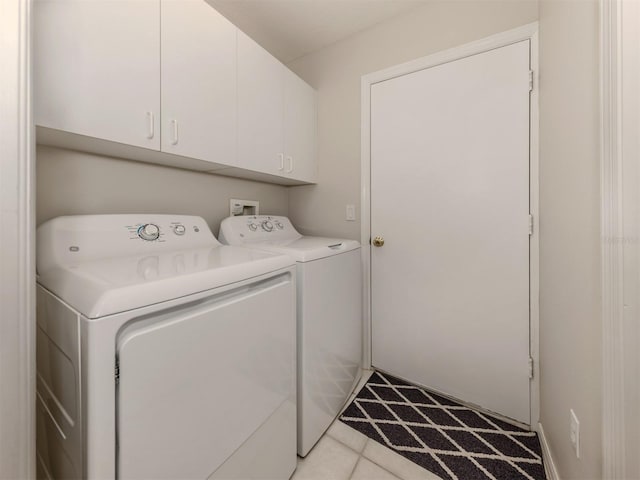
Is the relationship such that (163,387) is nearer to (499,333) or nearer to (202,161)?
(202,161)

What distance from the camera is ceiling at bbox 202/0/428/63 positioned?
5.45ft

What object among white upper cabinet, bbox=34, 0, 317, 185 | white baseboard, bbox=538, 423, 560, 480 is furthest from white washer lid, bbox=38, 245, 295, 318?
white baseboard, bbox=538, 423, 560, 480

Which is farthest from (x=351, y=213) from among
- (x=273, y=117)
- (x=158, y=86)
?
(x=158, y=86)

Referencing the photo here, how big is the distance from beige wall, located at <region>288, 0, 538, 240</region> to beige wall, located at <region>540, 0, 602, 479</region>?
0.41m

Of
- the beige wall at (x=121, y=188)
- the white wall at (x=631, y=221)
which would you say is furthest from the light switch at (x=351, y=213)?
the white wall at (x=631, y=221)

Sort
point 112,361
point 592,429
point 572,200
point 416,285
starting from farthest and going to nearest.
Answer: point 416,285 → point 572,200 → point 592,429 → point 112,361

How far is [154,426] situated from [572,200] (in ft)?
4.83

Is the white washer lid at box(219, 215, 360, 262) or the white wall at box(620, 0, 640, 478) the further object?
the white washer lid at box(219, 215, 360, 262)

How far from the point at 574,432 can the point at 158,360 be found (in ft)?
4.42

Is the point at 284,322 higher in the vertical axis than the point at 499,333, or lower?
higher

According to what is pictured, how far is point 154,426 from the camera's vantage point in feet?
2.12

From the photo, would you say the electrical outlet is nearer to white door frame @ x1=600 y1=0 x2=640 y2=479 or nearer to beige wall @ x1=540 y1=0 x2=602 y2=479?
beige wall @ x1=540 y1=0 x2=602 y2=479

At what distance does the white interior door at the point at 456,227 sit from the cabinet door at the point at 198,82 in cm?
102

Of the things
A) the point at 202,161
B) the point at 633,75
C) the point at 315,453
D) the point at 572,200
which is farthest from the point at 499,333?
the point at 202,161
